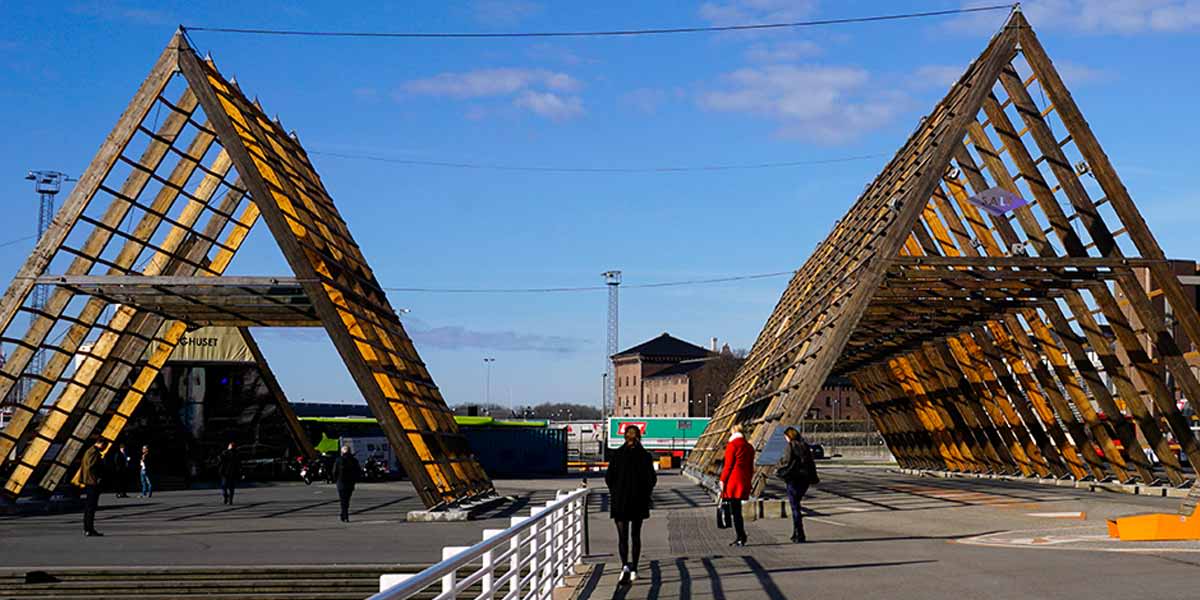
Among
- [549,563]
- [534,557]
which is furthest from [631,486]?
[534,557]

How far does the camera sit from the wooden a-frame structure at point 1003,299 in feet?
84.6

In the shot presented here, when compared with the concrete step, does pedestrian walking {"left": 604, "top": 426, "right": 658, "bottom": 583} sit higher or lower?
higher

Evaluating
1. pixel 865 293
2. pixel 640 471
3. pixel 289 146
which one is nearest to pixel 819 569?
pixel 640 471

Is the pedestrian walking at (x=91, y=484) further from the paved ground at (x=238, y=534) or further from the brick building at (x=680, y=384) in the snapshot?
the brick building at (x=680, y=384)

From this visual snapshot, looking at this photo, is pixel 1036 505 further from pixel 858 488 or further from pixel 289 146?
pixel 289 146

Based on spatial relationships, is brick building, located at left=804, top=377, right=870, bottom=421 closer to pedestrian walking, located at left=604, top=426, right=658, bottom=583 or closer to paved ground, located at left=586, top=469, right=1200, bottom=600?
paved ground, located at left=586, top=469, right=1200, bottom=600

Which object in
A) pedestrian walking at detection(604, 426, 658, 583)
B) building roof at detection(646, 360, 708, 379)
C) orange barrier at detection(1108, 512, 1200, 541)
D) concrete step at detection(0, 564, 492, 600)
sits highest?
building roof at detection(646, 360, 708, 379)

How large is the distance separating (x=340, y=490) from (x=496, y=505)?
4565mm

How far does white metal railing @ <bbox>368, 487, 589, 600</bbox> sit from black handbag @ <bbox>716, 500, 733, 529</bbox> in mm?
3881

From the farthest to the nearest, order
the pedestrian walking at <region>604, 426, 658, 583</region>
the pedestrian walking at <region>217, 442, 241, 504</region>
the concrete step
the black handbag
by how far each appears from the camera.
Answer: the pedestrian walking at <region>217, 442, 241, 504</region>
the black handbag
the concrete step
the pedestrian walking at <region>604, 426, 658, 583</region>

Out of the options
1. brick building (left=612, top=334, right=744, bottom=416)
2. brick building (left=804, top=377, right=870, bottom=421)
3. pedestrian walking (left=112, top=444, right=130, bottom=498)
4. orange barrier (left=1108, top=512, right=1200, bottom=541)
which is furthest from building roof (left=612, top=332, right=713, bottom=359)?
orange barrier (left=1108, top=512, right=1200, bottom=541)

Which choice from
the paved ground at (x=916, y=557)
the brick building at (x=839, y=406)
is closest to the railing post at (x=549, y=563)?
the paved ground at (x=916, y=557)

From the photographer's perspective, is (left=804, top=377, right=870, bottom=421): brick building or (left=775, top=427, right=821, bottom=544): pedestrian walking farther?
(left=804, top=377, right=870, bottom=421): brick building

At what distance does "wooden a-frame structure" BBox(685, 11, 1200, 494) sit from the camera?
2580cm
